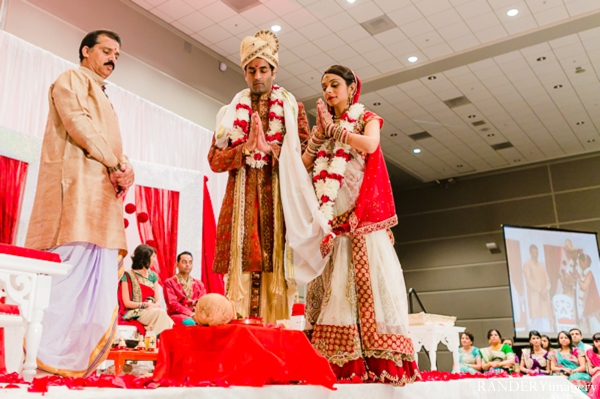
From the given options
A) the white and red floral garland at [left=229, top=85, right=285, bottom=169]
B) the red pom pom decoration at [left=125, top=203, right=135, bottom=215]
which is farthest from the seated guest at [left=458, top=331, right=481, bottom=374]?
the white and red floral garland at [left=229, top=85, right=285, bottom=169]

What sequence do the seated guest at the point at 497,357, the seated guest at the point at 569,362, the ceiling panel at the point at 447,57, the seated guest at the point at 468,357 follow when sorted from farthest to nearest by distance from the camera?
1. the seated guest at the point at 468,357
2. the seated guest at the point at 497,357
3. the seated guest at the point at 569,362
4. the ceiling panel at the point at 447,57

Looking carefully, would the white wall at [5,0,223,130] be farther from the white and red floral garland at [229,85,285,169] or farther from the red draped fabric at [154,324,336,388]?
the red draped fabric at [154,324,336,388]

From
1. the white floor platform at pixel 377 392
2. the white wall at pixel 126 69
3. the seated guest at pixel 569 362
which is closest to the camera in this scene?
the white floor platform at pixel 377 392

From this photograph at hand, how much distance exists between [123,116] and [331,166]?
4682 millimetres

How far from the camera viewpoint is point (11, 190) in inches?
195

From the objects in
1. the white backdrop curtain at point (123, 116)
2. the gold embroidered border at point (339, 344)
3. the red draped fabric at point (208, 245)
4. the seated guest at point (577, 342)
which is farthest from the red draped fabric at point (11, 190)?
the seated guest at point (577, 342)

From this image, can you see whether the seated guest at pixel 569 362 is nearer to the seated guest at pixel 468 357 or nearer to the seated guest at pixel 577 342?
the seated guest at pixel 577 342

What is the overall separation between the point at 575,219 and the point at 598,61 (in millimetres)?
4382

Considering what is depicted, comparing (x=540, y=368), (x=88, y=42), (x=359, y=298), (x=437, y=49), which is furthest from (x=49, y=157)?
(x=540, y=368)

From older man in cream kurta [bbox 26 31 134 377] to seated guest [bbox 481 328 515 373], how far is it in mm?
7714

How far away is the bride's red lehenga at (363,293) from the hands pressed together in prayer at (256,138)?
437 mm

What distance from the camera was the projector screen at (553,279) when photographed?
10867mm

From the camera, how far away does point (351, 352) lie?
7.74 feet

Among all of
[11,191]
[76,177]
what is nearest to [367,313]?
[76,177]
